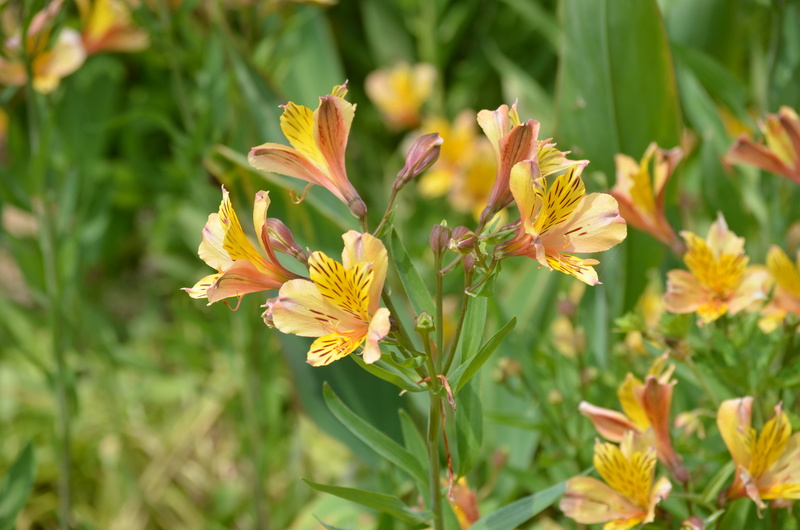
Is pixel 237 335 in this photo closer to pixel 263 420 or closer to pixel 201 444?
pixel 263 420

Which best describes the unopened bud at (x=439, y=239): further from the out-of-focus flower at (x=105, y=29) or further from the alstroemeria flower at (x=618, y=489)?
the out-of-focus flower at (x=105, y=29)

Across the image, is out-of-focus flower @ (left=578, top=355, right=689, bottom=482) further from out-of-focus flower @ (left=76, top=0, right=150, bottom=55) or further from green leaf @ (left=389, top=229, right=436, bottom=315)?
out-of-focus flower @ (left=76, top=0, right=150, bottom=55)

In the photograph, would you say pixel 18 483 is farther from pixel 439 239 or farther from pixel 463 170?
pixel 463 170

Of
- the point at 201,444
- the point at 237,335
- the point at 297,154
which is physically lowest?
the point at 201,444

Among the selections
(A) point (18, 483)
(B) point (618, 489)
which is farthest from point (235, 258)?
(A) point (18, 483)

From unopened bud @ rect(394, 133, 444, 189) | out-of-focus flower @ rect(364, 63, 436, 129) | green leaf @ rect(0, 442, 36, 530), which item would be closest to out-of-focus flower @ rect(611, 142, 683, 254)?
unopened bud @ rect(394, 133, 444, 189)

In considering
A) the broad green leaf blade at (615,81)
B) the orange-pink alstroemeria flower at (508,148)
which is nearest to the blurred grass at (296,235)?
the broad green leaf blade at (615,81)

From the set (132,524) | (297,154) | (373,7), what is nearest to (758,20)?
(373,7)
